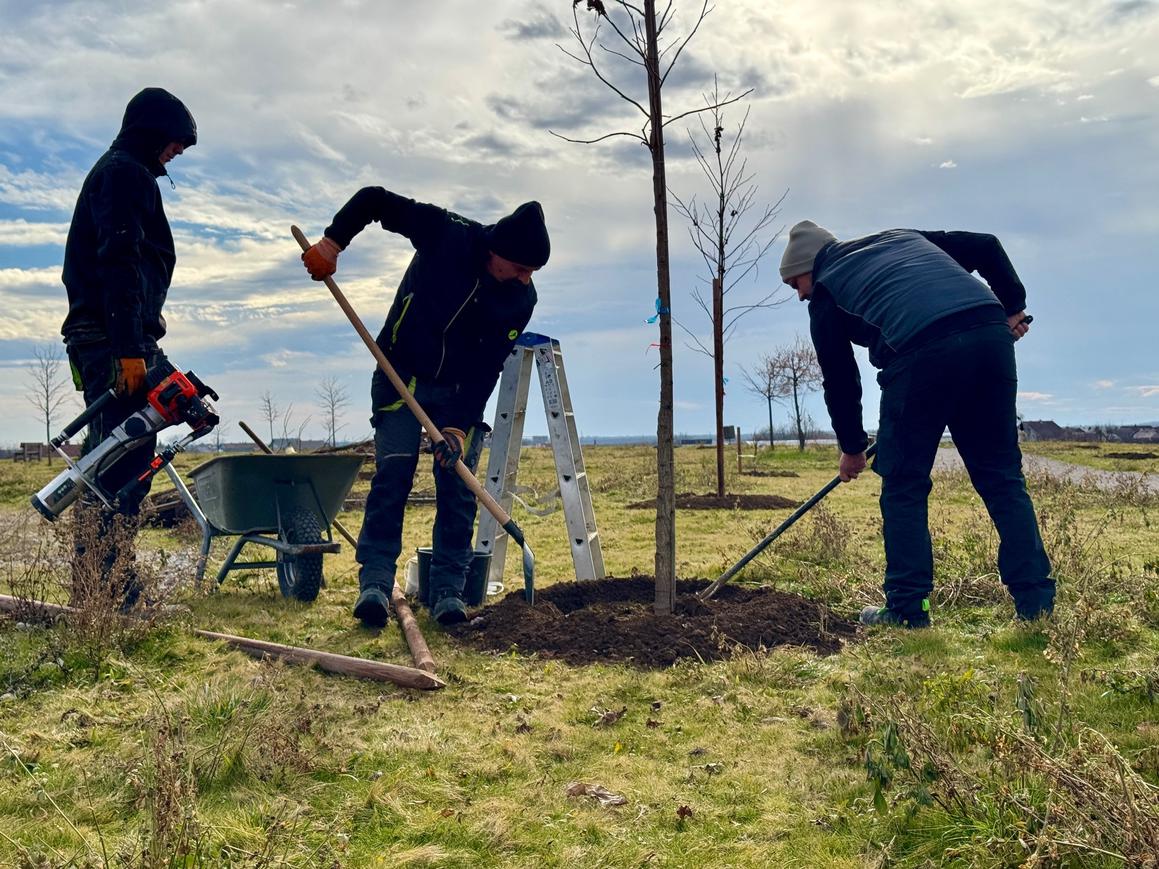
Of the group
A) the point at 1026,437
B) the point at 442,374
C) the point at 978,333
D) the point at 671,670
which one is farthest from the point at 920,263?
the point at 1026,437

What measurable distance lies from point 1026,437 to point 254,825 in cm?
5435

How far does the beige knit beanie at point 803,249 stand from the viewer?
194 inches

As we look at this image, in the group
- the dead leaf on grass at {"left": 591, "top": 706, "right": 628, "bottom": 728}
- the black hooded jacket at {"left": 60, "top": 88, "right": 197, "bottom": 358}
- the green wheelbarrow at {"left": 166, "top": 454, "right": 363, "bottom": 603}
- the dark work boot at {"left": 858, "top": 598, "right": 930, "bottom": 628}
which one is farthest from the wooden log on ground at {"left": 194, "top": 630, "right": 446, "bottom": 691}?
the dark work boot at {"left": 858, "top": 598, "right": 930, "bottom": 628}

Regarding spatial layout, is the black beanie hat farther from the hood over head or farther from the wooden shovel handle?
the hood over head

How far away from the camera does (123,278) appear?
15.4 feet

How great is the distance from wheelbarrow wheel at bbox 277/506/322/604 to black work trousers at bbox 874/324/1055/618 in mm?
3658

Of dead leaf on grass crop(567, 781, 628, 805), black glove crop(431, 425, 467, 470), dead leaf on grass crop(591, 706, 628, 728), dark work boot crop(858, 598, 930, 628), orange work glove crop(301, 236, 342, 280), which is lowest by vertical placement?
dead leaf on grass crop(567, 781, 628, 805)

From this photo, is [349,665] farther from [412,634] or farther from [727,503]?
[727,503]

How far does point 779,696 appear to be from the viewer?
367 centimetres

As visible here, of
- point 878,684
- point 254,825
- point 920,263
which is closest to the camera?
point 254,825

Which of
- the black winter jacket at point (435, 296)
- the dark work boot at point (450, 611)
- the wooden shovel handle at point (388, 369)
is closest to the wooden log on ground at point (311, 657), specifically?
the dark work boot at point (450, 611)

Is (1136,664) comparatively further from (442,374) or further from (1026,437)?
(1026,437)

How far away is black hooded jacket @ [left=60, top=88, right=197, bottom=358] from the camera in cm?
469

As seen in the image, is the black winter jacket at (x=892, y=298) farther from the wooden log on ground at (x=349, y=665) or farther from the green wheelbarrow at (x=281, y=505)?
the green wheelbarrow at (x=281, y=505)
